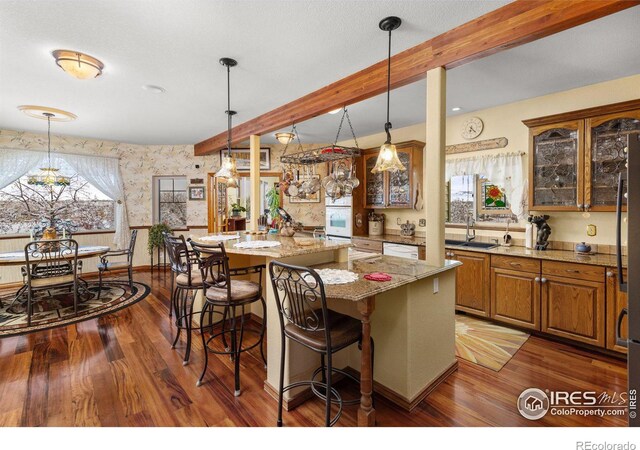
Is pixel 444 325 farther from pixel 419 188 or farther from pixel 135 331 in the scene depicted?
pixel 135 331

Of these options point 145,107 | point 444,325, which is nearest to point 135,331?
point 145,107

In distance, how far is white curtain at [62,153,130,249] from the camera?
552 cm

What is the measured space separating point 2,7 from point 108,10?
0.65 m

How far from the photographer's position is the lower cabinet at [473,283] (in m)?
3.38

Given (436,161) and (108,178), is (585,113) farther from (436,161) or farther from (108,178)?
(108,178)

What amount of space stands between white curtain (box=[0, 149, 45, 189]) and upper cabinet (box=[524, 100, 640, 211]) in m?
7.41

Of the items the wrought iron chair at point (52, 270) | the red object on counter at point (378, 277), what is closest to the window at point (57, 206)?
the wrought iron chair at point (52, 270)

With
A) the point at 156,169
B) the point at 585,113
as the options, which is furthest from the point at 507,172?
the point at 156,169

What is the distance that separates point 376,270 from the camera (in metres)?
2.22

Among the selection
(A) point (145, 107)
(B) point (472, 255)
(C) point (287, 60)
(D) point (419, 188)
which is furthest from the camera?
(D) point (419, 188)

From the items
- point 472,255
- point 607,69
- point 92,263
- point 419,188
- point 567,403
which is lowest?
point 567,403

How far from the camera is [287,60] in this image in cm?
258

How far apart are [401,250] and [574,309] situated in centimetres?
189

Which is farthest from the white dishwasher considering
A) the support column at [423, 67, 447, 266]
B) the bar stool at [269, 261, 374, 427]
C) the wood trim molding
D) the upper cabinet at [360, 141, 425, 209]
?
the bar stool at [269, 261, 374, 427]
